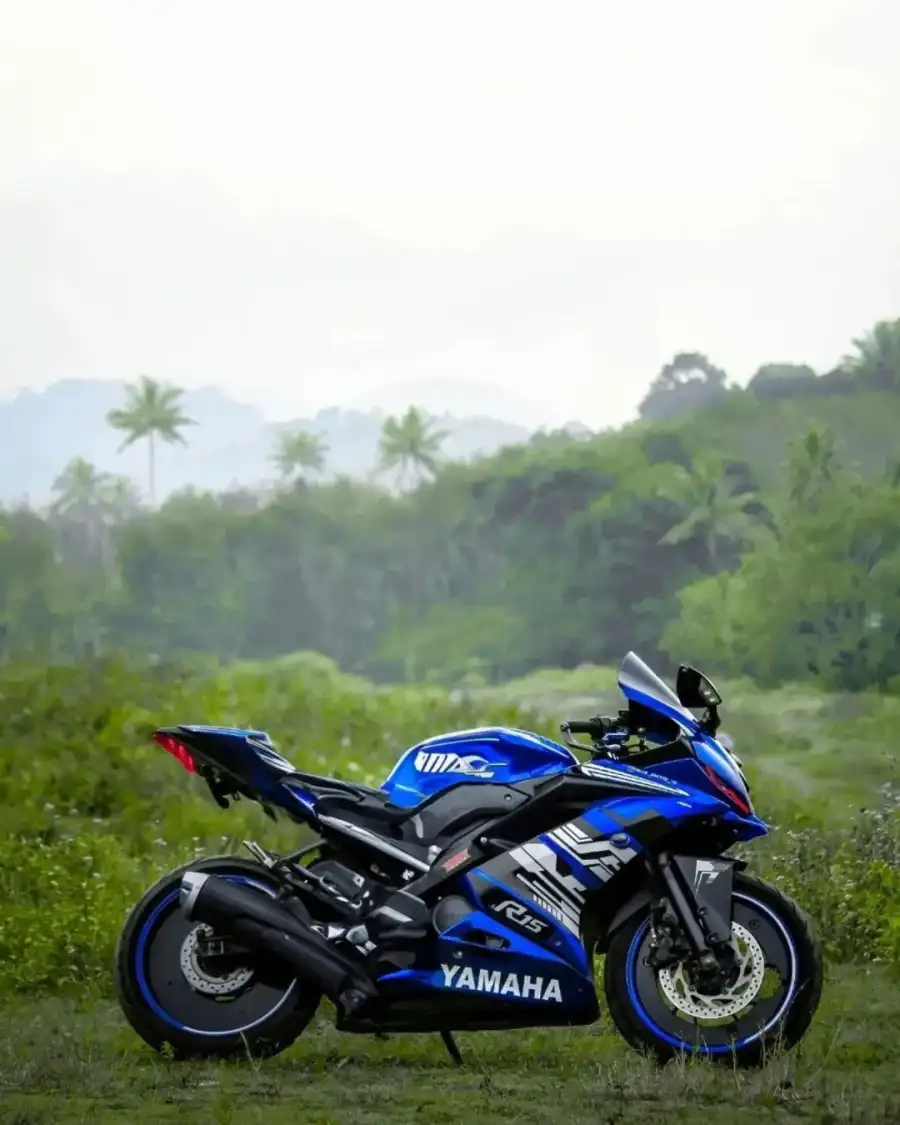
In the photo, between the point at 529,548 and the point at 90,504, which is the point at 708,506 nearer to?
the point at 529,548

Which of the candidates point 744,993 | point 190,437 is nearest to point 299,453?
point 190,437

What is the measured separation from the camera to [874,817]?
6.64 metres

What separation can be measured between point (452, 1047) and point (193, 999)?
601 millimetres

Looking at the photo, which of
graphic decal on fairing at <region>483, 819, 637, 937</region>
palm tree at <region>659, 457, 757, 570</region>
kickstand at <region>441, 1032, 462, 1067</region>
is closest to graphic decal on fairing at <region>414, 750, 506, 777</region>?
graphic decal on fairing at <region>483, 819, 637, 937</region>

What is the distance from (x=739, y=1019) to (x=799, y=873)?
8.10 feet

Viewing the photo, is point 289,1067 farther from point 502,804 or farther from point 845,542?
point 845,542

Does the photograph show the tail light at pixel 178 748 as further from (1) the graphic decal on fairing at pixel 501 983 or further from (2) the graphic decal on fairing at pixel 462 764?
(1) the graphic decal on fairing at pixel 501 983

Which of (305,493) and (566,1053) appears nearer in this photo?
(566,1053)

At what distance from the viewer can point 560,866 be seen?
3.50 meters

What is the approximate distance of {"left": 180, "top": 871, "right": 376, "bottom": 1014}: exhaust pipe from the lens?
3480 mm

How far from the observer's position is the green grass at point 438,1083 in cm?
323

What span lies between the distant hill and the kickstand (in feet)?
16.5

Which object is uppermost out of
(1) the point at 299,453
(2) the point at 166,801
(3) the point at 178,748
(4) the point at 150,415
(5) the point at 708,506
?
(4) the point at 150,415

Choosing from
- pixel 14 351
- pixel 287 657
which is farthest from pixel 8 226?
pixel 287 657
